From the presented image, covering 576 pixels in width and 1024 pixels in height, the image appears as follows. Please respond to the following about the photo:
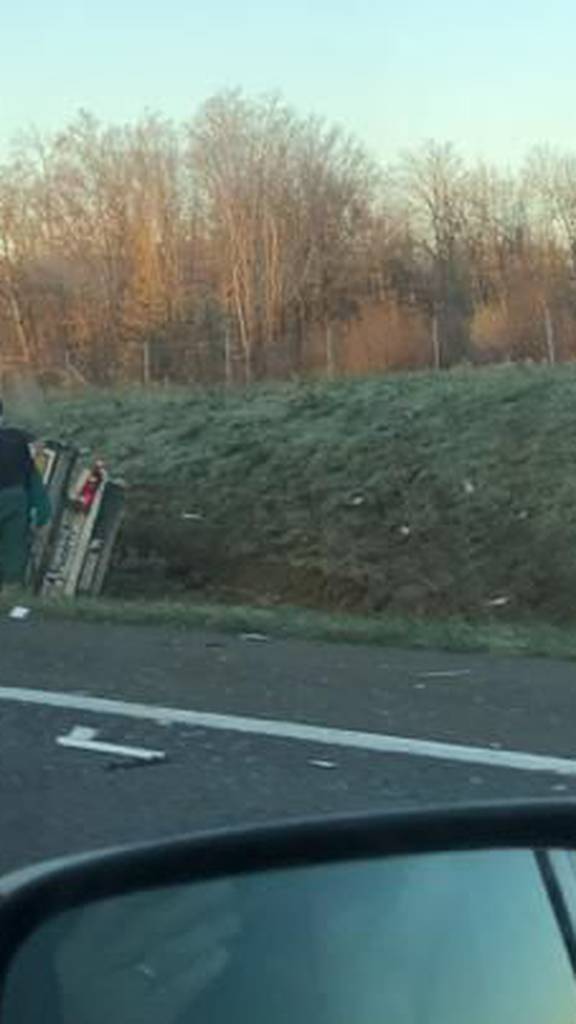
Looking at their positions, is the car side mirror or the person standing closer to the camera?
the car side mirror

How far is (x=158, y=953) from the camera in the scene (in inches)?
81.7

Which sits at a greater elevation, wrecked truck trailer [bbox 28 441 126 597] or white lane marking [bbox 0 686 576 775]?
wrecked truck trailer [bbox 28 441 126 597]

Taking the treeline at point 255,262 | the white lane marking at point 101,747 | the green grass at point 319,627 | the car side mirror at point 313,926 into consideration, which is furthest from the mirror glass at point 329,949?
the treeline at point 255,262

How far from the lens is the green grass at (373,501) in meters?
17.9

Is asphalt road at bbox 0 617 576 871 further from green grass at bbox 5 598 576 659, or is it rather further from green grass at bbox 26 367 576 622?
green grass at bbox 26 367 576 622

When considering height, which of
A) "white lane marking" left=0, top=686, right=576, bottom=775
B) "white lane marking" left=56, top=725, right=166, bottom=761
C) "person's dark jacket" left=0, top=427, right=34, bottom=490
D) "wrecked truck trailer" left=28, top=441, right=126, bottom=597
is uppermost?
"person's dark jacket" left=0, top=427, right=34, bottom=490

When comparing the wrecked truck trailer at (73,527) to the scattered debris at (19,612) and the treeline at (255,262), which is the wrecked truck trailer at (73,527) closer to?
the scattered debris at (19,612)

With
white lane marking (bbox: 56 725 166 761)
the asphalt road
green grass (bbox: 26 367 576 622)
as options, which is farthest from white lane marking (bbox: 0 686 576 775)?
green grass (bbox: 26 367 576 622)

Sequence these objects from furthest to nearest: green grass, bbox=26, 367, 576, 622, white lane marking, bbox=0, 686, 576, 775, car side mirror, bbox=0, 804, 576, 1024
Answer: green grass, bbox=26, 367, 576, 622 → white lane marking, bbox=0, 686, 576, 775 → car side mirror, bbox=0, 804, 576, 1024

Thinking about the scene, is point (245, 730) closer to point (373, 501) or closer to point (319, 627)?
point (319, 627)

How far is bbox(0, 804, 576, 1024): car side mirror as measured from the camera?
1.96m

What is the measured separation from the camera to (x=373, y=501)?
19953 millimetres

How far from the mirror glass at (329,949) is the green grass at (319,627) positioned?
9547 mm

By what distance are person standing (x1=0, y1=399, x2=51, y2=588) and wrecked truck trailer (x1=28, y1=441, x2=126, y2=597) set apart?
0.14m
